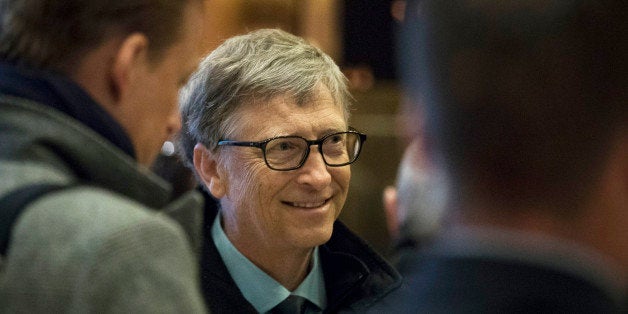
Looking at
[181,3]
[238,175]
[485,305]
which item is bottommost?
[238,175]

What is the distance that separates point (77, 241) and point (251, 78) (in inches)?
50.5

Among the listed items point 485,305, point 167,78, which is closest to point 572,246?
point 485,305

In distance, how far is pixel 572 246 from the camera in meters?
0.96

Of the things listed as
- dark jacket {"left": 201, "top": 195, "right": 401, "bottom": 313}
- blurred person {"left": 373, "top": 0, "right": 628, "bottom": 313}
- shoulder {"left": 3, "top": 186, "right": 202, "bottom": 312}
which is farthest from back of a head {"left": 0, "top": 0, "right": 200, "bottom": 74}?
dark jacket {"left": 201, "top": 195, "right": 401, "bottom": 313}

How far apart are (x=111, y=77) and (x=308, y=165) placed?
1.11 metres

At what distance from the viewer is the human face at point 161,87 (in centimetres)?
137

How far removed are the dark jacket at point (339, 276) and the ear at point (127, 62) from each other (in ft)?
3.67

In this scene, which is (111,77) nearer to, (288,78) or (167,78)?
(167,78)

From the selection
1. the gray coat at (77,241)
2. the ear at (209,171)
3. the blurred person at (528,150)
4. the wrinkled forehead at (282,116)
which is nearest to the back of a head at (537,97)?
the blurred person at (528,150)

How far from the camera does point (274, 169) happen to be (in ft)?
7.86

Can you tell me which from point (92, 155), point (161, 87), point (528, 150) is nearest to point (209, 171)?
point (161, 87)

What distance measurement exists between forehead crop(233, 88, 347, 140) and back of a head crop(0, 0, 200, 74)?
1054mm

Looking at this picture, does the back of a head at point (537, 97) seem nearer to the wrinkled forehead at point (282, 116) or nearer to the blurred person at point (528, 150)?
the blurred person at point (528, 150)

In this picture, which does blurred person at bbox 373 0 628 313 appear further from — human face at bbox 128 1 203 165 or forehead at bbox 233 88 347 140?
forehead at bbox 233 88 347 140
